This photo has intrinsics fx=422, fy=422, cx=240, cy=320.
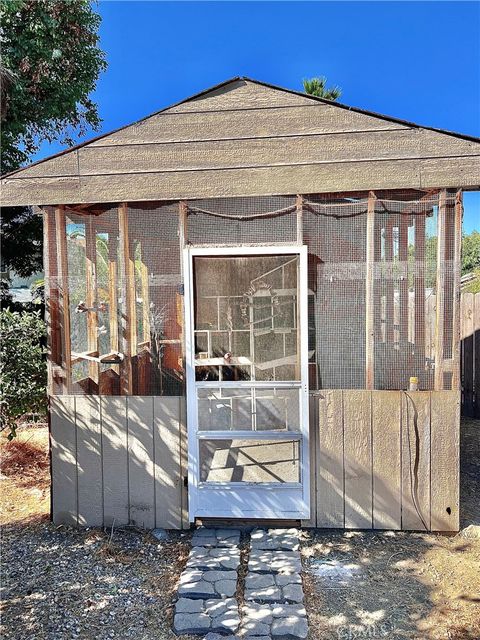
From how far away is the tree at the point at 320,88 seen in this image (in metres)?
9.73

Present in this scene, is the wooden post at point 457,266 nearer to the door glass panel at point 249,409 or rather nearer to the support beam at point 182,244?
the door glass panel at point 249,409

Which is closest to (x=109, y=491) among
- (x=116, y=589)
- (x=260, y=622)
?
(x=116, y=589)

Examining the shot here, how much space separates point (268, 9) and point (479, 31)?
2.09m

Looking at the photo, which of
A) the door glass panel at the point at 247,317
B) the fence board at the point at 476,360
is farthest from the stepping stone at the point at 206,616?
the fence board at the point at 476,360

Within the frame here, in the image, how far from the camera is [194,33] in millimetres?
4742

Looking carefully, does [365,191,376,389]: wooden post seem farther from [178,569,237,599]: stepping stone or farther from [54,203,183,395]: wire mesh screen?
[178,569,237,599]: stepping stone

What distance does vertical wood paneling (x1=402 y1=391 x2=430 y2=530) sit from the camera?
2867 millimetres

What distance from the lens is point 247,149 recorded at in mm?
2922

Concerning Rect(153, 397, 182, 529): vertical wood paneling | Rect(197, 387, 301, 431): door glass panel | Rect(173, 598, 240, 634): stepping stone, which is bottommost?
Rect(173, 598, 240, 634): stepping stone

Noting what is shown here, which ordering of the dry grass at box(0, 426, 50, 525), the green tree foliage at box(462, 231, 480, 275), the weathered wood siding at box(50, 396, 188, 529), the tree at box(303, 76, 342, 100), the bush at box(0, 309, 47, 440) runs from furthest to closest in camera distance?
the green tree foliage at box(462, 231, 480, 275), the tree at box(303, 76, 342, 100), the dry grass at box(0, 426, 50, 525), the bush at box(0, 309, 47, 440), the weathered wood siding at box(50, 396, 188, 529)

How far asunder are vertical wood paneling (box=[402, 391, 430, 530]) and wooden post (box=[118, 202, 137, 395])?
193cm

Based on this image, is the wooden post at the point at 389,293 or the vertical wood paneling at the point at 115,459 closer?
the wooden post at the point at 389,293

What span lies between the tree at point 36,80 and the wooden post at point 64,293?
8.70 feet

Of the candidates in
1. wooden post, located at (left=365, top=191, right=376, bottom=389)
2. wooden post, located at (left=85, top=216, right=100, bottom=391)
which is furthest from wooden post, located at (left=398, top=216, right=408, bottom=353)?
wooden post, located at (left=85, top=216, right=100, bottom=391)
